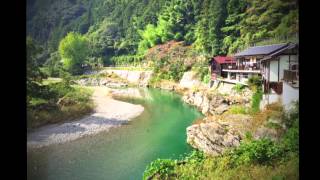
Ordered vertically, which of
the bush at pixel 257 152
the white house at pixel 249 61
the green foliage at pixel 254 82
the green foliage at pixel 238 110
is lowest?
the bush at pixel 257 152

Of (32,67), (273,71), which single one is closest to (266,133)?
(273,71)

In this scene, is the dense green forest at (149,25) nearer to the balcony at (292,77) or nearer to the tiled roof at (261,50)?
the tiled roof at (261,50)

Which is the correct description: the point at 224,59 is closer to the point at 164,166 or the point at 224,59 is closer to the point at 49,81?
the point at 164,166

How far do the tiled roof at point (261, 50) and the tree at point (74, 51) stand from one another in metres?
1.87

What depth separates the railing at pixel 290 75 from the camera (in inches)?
126

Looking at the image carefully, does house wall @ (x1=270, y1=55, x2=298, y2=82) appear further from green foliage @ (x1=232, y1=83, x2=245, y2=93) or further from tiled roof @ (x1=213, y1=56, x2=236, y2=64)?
tiled roof @ (x1=213, y1=56, x2=236, y2=64)

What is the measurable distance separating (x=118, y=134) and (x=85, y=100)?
0.62 metres

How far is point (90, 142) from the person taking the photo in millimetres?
3693

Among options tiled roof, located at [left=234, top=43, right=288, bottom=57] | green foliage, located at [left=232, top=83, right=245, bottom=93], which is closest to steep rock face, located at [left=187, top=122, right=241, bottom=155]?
green foliage, located at [left=232, top=83, right=245, bottom=93]

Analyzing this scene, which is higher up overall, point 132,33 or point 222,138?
point 132,33

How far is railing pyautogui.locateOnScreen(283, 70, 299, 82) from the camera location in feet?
10.5

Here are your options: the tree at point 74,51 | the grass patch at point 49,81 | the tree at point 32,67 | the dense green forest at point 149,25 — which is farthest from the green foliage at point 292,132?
the tree at point 32,67

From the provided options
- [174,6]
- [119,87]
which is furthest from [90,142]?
[174,6]
